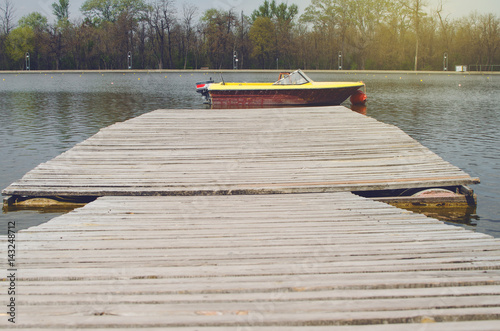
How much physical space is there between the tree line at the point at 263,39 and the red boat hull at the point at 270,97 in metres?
56.9

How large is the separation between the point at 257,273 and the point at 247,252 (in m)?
0.40

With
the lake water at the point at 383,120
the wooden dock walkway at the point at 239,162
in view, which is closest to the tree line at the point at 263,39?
the lake water at the point at 383,120

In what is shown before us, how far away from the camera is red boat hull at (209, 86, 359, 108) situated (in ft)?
62.0

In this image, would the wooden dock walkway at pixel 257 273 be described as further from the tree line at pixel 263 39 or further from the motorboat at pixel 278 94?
the tree line at pixel 263 39

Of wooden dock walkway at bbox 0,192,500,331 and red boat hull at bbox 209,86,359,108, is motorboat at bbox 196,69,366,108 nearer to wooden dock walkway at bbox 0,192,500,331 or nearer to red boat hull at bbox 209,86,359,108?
red boat hull at bbox 209,86,359,108

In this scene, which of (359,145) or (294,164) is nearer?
(294,164)

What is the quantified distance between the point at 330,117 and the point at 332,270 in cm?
792

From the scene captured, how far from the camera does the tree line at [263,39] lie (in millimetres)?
73625

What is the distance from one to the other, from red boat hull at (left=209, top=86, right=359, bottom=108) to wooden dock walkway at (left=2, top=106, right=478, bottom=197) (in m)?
9.06

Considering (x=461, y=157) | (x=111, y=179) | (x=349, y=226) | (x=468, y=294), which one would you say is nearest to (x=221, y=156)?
(x=111, y=179)

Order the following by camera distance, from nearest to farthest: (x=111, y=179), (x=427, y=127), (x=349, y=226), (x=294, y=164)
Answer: (x=349, y=226), (x=111, y=179), (x=294, y=164), (x=427, y=127)

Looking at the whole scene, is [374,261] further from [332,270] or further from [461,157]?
[461,157]

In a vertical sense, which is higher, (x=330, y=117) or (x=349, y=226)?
(x=330, y=117)

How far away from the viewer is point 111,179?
6230mm
